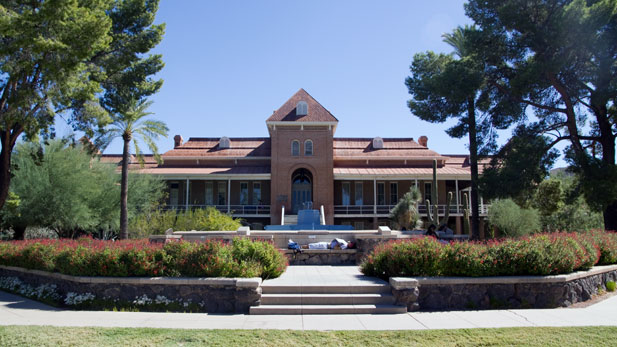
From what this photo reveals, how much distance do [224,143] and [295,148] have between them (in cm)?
716

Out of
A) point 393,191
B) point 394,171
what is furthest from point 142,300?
point 393,191

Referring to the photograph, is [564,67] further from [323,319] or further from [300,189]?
[300,189]

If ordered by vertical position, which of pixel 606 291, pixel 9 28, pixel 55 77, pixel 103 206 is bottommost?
pixel 606 291

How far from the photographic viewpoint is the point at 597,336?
6945 millimetres

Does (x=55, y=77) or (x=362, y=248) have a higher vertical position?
(x=55, y=77)

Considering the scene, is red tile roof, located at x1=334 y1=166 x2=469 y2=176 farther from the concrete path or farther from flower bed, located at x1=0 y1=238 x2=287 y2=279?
flower bed, located at x1=0 y1=238 x2=287 y2=279

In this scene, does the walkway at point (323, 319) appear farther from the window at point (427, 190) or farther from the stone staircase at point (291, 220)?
the window at point (427, 190)

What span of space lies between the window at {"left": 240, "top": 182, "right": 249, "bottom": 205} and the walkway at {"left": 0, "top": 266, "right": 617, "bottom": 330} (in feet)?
87.8

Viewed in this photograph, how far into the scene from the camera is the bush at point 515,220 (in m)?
25.5

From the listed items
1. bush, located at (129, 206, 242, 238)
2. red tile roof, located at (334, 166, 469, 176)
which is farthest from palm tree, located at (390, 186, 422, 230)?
bush, located at (129, 206, 242, 238)

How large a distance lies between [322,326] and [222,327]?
5.38 feet

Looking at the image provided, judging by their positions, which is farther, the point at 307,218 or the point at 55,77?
the point at 307,218

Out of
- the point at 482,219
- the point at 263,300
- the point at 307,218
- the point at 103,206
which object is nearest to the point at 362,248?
the point at 263,300

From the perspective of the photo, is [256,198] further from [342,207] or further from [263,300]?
[263,300]
